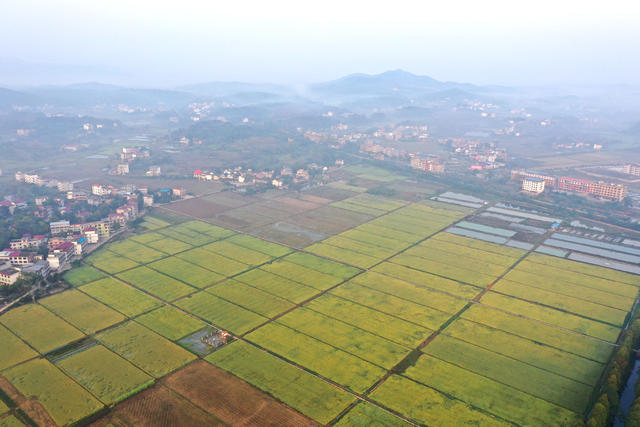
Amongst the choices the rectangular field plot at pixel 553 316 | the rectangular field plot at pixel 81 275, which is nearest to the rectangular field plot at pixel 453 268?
the rectangular field plot at pixel 553 316

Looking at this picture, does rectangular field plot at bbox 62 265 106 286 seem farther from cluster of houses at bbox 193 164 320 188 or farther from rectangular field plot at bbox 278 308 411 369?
cluster of houses at bbox 193 164 320 188

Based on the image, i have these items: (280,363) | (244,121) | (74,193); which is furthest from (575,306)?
(244,121)

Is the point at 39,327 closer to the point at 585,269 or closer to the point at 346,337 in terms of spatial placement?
the point at 346,337

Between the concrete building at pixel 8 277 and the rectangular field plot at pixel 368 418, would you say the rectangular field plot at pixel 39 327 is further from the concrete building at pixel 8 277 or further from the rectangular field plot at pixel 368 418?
the rectangular field plot at pixel 368 418

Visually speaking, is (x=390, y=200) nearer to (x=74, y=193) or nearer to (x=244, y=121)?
(x=74, y=193)

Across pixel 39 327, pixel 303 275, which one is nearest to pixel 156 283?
pixel 39 327
